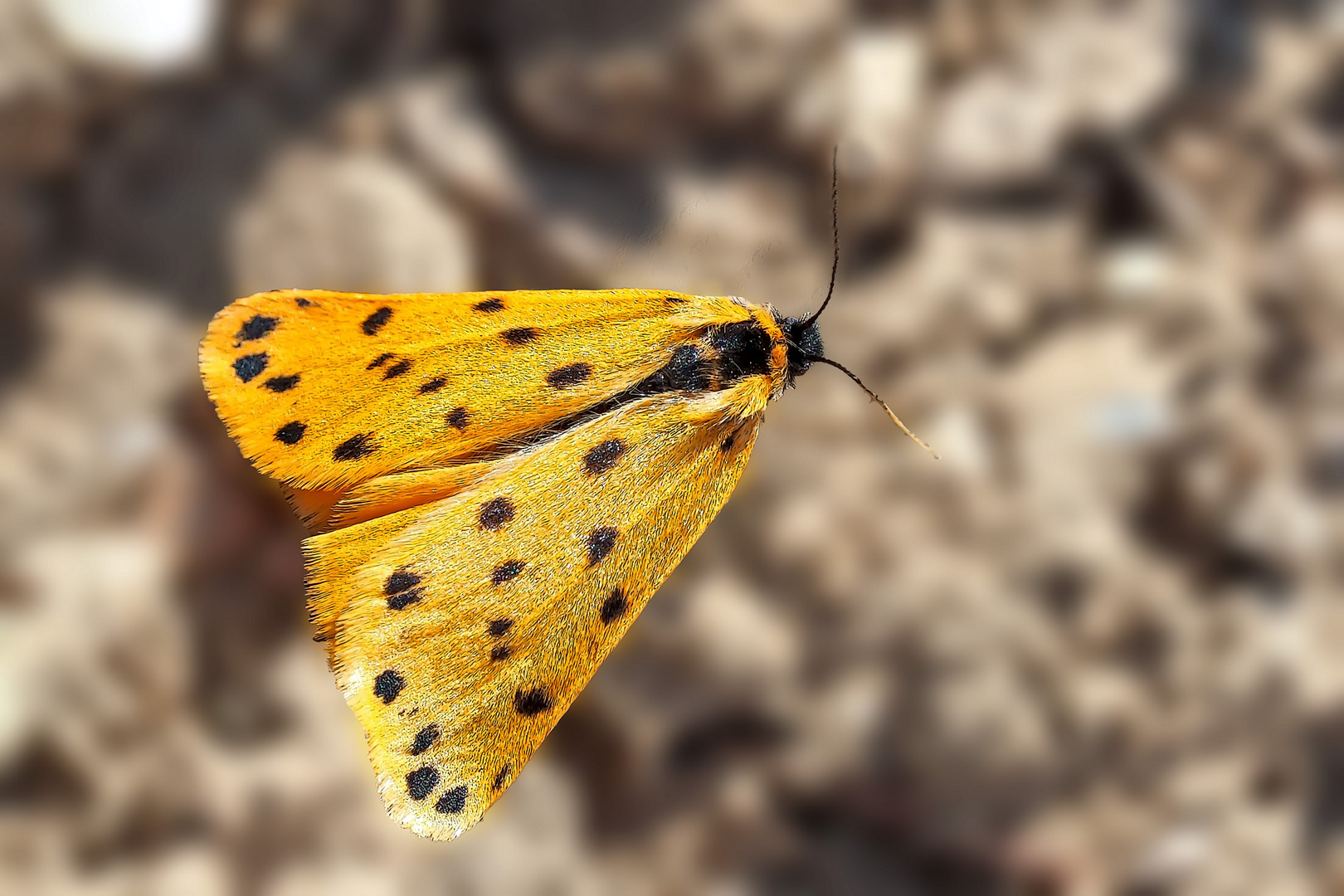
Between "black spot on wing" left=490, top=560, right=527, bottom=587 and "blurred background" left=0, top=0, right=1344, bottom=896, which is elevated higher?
"blurred background" left=0, top=0, right=1344, bottom=896

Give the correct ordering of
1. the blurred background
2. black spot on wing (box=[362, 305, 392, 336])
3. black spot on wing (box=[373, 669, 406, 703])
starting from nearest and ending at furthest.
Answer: black spot on wing (box=[373, 669, 406, 703]) → black spot on wing (box=[362, 305, 392, 336]) → the blurred background

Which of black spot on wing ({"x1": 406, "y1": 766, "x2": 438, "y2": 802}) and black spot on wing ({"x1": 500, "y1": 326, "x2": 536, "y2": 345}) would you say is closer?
black spot on wing ({"x1": 406, "y1": 766, "x2": 438, "y2": 802})

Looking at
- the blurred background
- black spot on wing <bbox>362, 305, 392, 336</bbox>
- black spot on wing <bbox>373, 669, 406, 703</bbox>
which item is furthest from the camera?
the blurred background

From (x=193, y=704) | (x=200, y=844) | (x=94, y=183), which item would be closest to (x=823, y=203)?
(x=94, y=183)

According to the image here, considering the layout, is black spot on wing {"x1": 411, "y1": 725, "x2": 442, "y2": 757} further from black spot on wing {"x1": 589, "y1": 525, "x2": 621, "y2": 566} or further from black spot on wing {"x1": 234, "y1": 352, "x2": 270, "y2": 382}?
black spot on wing {"x1": 234, "y1": 352, "x2": 270, "y2": 382}

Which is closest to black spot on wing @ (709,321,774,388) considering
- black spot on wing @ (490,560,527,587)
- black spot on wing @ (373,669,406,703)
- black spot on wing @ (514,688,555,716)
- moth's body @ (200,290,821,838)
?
moth's body @ (200,290,821,838)

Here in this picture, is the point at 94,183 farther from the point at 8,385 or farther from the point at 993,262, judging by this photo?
the point at 993,262

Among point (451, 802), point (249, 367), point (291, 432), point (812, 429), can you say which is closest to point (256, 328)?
point (249, 367)

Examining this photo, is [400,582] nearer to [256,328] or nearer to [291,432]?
[291,432]
